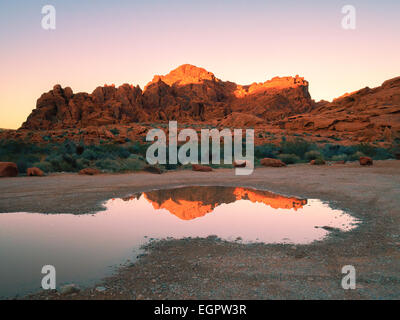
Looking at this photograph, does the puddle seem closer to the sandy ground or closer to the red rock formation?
the sandy ground

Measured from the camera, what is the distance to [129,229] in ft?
19.4

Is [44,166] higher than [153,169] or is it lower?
higher

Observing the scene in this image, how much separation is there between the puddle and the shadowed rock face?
188ft

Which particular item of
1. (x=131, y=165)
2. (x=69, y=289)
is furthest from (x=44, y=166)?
(x=69, y=289)

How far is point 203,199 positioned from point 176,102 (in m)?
78.6

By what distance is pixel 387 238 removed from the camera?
5.11 metres

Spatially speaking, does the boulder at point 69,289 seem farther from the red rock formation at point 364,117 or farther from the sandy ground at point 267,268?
the red rock formation at point 364,117

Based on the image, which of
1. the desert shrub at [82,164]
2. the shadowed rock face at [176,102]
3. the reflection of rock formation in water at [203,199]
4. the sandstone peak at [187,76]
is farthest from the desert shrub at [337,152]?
the sandstone peak at [187,76]

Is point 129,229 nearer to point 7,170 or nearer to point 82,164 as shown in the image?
point 7,170

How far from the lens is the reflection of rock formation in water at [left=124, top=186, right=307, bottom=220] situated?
25.2ft

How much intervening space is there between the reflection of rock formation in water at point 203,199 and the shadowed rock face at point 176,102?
5496 centimetres

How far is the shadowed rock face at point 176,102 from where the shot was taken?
70.1 meters
